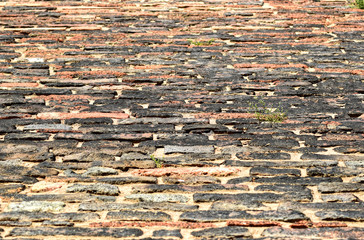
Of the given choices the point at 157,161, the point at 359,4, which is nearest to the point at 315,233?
the point at 157,161

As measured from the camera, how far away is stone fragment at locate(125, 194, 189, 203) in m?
2.77

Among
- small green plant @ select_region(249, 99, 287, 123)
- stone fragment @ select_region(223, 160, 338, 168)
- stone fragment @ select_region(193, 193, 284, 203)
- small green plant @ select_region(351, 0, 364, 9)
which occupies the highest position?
small green plant @ select_region(351, 0, 364, 9)

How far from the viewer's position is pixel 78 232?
8.20ft

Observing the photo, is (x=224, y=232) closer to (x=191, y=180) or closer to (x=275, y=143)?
(x=191, y=180)

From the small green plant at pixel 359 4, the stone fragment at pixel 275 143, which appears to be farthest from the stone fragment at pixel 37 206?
the small green plant at pixel 359 4

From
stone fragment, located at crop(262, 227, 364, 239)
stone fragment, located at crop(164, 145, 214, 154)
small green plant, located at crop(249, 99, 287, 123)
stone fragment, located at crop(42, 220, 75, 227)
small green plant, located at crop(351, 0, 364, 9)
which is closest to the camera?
stone fragment, located at crop(262, 227, 364, 239)

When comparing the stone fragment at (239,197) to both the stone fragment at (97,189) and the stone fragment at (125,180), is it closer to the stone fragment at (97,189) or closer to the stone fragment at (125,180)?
the stone fragment at (125,180)

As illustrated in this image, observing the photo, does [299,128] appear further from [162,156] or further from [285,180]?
[162,156]

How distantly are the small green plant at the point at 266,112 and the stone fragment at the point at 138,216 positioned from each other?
1.23 meters

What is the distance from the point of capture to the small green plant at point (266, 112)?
141 inches

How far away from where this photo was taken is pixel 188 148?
10.7 ft

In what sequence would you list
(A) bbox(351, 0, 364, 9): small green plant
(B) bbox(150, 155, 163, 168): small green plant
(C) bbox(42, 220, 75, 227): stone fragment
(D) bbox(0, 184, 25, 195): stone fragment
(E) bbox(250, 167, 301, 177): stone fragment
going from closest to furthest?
(C) bbox(42, 220, 75, 227): stone fragment → (D) bbox(0, 184, 25, 195): stone fragment → (E) bbox(250, 167, 301, 177): stone fragment → (B) bbox(150, 155, 163, 168): small green plant → (A) bbox(351, 0, 364, 9): small green plant

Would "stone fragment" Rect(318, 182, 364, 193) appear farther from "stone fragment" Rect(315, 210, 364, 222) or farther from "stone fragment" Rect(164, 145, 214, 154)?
"stone fragment" Rect(164, 145, 214, 154)

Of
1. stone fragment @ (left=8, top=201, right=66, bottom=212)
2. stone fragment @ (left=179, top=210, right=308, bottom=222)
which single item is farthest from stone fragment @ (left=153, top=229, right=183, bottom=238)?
stone fragment @ (left=8, top=201, right=66, bottom=212)
